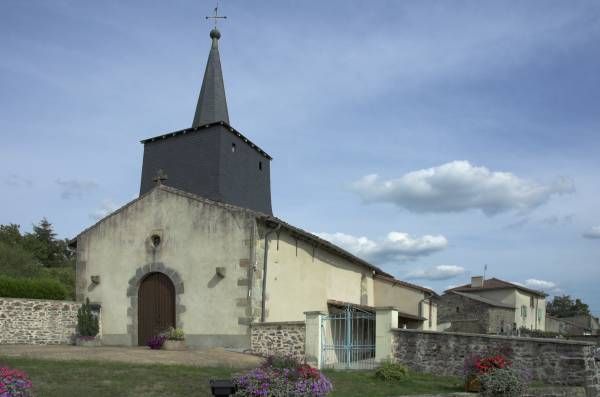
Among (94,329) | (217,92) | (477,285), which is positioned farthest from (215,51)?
(477,285)

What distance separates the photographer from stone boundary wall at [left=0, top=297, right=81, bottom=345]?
17.1 m

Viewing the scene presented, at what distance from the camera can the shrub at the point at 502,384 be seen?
1096 centimetres

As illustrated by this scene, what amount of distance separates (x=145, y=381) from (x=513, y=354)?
8390 millimetres

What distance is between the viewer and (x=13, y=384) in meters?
6.89

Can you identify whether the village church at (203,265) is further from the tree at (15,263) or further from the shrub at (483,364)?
the tree at (15,263)

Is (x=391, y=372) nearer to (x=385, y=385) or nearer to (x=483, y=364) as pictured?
(x=385, y=385)

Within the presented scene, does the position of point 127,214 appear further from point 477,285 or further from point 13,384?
point 477,285

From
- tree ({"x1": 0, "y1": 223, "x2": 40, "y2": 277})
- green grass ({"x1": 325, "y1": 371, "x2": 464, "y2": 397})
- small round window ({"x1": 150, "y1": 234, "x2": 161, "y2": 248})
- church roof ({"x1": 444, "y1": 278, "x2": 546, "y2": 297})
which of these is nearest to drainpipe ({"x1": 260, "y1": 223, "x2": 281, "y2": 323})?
small round window ({"x1": 150, "y1": 234, "x2": 161, "y2": 248})

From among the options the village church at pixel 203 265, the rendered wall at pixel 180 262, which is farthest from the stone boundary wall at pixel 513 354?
the rendered wall at pixel 180 262

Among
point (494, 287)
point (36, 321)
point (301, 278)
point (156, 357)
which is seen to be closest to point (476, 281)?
point (494, 287)

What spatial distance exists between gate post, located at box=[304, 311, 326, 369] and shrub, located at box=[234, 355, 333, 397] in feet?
19.6

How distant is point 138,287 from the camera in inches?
720

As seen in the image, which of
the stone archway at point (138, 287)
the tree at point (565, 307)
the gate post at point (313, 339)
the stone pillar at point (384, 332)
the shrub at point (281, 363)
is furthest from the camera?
the tree at point (565, 307)

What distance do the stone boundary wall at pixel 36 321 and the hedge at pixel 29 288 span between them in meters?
2.29
